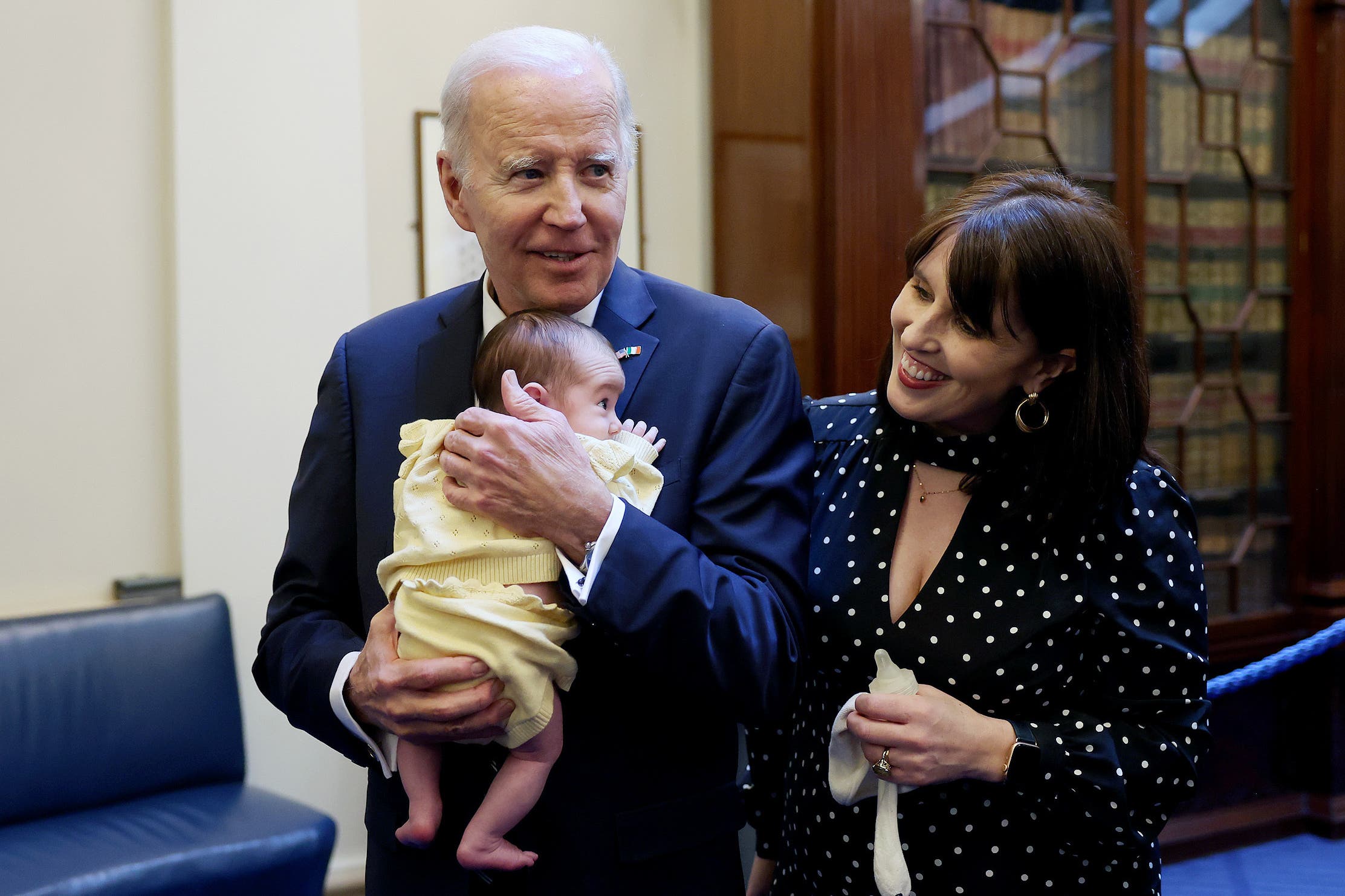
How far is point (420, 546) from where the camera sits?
4.60ft

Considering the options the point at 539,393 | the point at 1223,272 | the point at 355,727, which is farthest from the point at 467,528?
the point at 1223,272

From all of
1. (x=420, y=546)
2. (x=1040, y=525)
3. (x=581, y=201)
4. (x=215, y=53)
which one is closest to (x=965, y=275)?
(x=1040, y=525)

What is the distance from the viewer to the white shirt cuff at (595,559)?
128cm

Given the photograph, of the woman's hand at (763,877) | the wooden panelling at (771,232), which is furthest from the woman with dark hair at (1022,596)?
the wooden panelling at (771,232)

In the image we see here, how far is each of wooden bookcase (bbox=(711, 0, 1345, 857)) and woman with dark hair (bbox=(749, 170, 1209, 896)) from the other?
6.98 feet

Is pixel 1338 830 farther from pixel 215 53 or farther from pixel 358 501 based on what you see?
pixel 215 53

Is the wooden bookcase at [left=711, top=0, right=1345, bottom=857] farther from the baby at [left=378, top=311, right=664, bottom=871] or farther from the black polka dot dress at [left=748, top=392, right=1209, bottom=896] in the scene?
the baby at [left=378, top=311, right=664, bottom=871]

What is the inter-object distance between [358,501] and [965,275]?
874mm

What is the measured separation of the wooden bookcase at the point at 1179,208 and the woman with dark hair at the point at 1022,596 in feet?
6.98

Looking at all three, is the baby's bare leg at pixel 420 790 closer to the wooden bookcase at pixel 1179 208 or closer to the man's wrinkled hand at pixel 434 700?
the man's wrinkled hand at pixel 434 700

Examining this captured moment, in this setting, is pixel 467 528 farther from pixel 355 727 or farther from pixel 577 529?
pixel 355 727

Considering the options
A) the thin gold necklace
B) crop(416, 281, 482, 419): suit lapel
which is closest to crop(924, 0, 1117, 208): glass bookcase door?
the thin gold necklace

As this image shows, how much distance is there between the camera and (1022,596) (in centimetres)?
159

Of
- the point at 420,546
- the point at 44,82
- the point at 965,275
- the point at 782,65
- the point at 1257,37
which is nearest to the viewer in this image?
the point at 420,546
